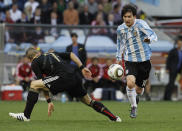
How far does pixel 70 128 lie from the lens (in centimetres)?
958

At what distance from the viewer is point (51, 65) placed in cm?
1045

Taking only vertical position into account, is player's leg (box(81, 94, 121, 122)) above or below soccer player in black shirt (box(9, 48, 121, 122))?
below

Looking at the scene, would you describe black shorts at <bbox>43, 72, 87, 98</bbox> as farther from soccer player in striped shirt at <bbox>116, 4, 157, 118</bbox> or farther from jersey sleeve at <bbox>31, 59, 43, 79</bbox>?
soccer player in striped shirt at <bbox>116, 4, 157, 118</bbox>

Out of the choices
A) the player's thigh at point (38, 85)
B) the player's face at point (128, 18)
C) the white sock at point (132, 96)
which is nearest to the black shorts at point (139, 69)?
the white sock at point (132, 96)

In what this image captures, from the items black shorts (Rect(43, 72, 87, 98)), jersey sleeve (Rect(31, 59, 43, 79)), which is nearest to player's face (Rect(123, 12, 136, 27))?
black shorts (Rect(43, 72, 87, 98))

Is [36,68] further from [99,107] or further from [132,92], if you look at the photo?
[132,92]

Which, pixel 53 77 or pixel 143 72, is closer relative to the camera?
pixel 53 77

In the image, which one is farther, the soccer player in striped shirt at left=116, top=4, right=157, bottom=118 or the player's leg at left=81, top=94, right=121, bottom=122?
the soccer player in striped shirt at left=116, top=4, right=157, bottom=118

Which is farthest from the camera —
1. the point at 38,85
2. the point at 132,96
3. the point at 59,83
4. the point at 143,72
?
the point at 143,72

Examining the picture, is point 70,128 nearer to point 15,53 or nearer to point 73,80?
point 73,80

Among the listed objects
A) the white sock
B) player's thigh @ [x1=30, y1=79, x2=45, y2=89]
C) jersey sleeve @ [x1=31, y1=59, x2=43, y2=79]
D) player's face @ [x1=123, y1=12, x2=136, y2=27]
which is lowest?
the white sock

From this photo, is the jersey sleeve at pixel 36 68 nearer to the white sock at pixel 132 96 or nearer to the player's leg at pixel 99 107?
the player's leg at pixel 99 107

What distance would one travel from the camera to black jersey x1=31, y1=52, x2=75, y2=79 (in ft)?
34.1

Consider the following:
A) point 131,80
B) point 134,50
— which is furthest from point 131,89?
point 134,50
